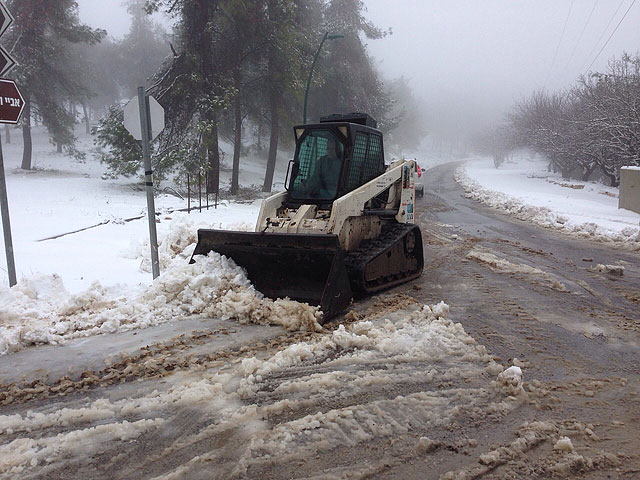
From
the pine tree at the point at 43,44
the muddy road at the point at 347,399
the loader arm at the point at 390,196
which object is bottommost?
the muddy road at the point at 347,399

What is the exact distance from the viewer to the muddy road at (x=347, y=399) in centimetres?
283

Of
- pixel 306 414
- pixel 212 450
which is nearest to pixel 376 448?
pixel 306 414

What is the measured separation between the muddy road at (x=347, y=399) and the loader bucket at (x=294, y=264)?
398 mm

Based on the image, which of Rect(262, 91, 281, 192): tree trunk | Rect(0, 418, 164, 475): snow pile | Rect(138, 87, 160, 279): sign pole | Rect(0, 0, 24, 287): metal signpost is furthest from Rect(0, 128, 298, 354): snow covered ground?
Rect(262, 91, 281, 192): tree trunk

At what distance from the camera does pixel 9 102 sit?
557cm

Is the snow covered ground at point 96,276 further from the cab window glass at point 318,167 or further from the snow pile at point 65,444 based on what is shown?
the snow pile at point 65,444

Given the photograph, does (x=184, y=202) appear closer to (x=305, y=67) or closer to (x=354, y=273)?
(x=305, y=67)

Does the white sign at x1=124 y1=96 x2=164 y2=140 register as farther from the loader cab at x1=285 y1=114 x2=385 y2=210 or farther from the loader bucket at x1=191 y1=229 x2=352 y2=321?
the loader cab at x1=285 y1=114 x2=385 y2=210

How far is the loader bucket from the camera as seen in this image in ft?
18.0

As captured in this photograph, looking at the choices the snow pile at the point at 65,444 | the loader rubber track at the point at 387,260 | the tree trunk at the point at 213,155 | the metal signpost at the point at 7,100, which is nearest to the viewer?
the snow pile at the point at 65,444

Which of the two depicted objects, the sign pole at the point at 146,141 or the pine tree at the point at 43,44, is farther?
the pine tree at the point at 43,44

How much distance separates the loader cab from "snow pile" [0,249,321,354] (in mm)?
1840

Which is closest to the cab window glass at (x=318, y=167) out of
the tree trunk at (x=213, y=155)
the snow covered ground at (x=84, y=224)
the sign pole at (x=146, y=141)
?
the sign pole at (x=146, y=141)

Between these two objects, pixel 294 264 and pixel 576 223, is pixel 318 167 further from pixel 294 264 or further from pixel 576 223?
pixel 576 223
